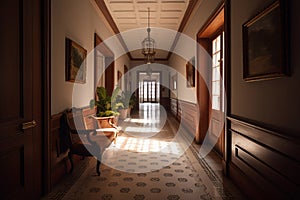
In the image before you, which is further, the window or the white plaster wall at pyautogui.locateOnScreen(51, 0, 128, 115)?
the window

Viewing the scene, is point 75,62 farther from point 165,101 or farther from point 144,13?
point 165,101

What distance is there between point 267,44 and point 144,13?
4897 millimetres

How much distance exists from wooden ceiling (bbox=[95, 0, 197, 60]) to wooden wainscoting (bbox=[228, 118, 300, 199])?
3886 millimetres

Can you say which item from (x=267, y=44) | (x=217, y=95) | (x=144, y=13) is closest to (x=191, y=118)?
(x=217, y=95)

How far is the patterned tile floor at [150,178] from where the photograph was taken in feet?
9.08

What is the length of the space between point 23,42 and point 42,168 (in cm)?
150

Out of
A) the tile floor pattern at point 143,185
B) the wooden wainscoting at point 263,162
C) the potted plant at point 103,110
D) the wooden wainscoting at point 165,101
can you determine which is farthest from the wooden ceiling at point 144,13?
the wooden wainscoting at point 165,101

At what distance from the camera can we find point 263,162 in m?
2.27

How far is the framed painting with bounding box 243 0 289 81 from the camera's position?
1891mm

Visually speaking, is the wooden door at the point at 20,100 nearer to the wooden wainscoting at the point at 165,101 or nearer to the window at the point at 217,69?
the window at the point at 217,69

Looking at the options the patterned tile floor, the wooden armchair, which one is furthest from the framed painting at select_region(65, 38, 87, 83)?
the patterned tile floor

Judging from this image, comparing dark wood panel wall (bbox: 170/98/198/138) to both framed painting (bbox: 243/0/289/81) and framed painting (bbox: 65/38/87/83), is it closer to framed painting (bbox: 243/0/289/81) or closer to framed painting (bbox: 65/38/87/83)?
framed painting (bbox: 65/38/87/83)

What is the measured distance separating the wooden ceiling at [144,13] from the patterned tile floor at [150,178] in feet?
11.9

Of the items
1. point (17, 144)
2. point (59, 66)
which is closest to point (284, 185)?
point (17, 144)
